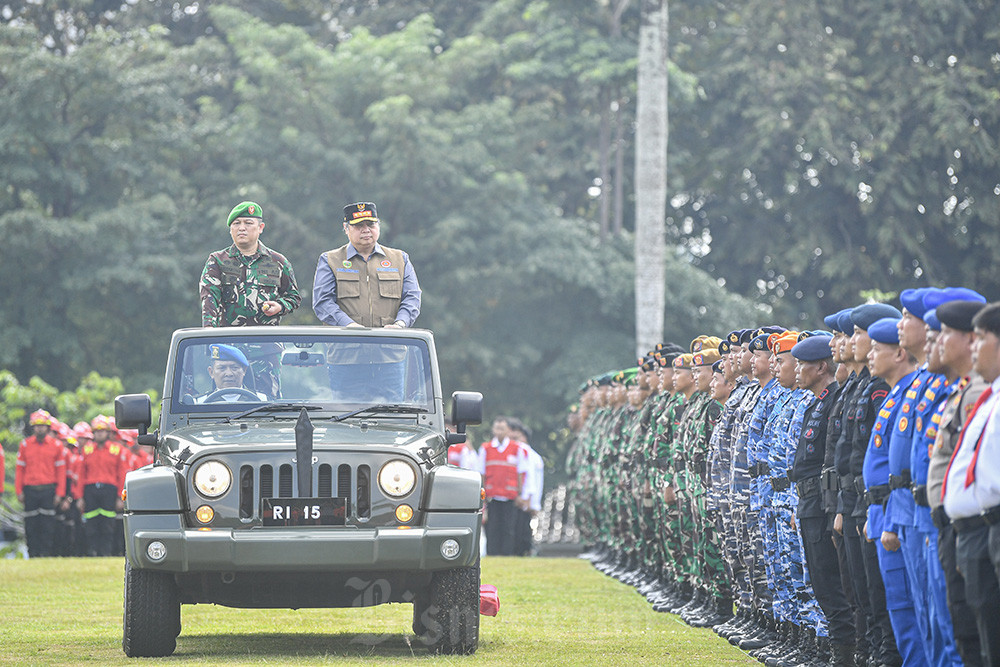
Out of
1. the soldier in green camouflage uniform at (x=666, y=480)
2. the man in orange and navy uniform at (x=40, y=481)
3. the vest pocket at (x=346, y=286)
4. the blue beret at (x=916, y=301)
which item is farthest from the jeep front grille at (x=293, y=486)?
the man in orange and navy uniform at (x=40, y=481)

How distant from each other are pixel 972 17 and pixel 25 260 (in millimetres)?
19789

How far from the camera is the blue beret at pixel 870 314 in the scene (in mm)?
9477

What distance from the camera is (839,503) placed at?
9.48 meters

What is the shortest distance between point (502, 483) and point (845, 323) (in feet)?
53.2

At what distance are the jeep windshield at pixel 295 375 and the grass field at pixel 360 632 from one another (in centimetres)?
154

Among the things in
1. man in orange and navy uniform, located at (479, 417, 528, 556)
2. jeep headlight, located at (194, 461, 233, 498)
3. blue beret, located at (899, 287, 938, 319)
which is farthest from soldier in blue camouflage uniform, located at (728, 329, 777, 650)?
man in orange and navy uniform, located at (479, 417, 528, 556)

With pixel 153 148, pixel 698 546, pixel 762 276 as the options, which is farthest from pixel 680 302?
pixel 698 546

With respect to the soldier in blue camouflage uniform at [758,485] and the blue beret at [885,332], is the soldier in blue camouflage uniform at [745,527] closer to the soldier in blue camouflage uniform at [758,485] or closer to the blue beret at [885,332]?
the soldier in blue camouflage uniform at [758,485]

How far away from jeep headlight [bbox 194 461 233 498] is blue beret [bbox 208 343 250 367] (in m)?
1.20

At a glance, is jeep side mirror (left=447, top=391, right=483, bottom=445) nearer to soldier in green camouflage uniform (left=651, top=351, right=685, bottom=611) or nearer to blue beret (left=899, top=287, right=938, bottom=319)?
blue beret (left=899, top=287, right=938, bottom=319)

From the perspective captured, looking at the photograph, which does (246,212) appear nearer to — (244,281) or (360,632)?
(244,281)

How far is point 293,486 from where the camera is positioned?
32.8 ft

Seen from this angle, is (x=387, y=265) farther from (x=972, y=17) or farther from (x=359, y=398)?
(x=972, y=17)

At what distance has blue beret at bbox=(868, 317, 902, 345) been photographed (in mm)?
8922
